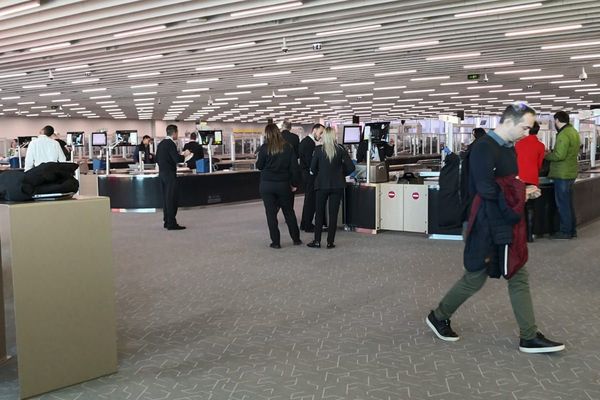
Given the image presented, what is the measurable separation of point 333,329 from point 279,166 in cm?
326

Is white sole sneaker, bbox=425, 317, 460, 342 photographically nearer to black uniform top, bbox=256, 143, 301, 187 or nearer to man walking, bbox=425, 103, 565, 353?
man walking, bbox=425, 103, 565, 353

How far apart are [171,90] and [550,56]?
1366 centimetres

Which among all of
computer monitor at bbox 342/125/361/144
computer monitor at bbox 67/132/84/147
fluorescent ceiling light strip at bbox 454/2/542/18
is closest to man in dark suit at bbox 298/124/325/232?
computer monitor at bbox 342/125/361/144

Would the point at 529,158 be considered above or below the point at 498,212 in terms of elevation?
above

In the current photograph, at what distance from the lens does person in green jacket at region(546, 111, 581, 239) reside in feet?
24.5

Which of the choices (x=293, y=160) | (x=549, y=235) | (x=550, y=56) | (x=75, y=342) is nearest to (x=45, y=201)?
(x=75, y=342)

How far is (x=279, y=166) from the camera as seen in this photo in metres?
6.92

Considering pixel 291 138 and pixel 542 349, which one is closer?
pixel 542 349

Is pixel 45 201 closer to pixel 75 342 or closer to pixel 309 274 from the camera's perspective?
pixel 75 342

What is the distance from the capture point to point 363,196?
27.1 ft

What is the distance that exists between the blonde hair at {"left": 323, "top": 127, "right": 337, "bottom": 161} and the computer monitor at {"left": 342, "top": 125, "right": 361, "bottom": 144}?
61.0 inches

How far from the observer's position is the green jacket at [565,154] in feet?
24.5

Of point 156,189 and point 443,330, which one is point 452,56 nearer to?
point 156,189

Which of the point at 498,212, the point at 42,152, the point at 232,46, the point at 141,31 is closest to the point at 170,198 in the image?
the point at 42,152
